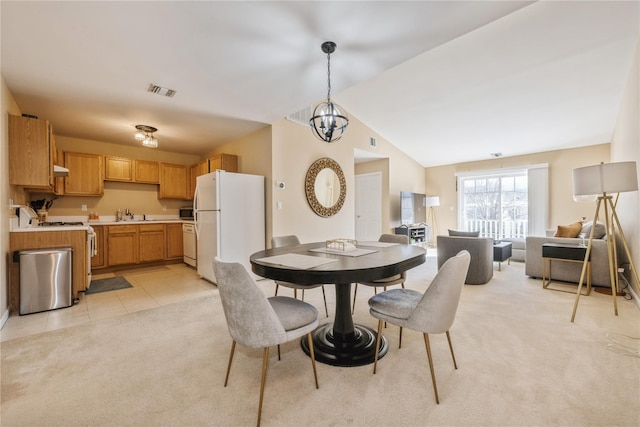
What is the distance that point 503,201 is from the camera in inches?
264

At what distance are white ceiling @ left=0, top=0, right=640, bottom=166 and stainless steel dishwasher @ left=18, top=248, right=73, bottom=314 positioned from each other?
176 centimetres

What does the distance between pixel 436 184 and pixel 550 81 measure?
4061mm

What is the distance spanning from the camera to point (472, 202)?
7.16m

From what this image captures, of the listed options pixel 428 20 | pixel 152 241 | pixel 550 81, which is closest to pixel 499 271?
pixel 550 81

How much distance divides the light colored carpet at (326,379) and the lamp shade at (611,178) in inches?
48.4

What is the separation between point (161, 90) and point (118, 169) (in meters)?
2.79

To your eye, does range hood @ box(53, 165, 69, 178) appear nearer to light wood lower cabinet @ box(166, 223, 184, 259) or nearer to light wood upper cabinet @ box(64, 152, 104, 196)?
light wood upper cabinet @ box(64, 152, 104, 196)

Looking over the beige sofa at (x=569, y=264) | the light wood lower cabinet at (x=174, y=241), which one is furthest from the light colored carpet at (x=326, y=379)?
the light wood lower cabinet at (x=174, y=241)

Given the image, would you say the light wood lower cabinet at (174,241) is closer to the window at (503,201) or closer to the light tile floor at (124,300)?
the light tile floor at (124,300)

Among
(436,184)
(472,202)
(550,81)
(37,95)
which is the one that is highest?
(550,81)

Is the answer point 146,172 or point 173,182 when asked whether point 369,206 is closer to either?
point 173,182

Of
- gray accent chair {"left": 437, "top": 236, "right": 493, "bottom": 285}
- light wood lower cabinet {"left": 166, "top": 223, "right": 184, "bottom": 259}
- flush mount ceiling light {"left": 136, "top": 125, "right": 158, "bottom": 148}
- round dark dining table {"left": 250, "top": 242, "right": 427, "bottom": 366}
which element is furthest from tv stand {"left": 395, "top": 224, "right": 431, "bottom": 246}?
flush mount ceiling light {"left": 136, "top": 125, "right": 158, "bottom": 148}

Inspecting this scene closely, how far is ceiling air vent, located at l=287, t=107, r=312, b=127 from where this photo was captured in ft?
14.1

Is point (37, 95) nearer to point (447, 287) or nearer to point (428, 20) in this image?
point (428, 20)
